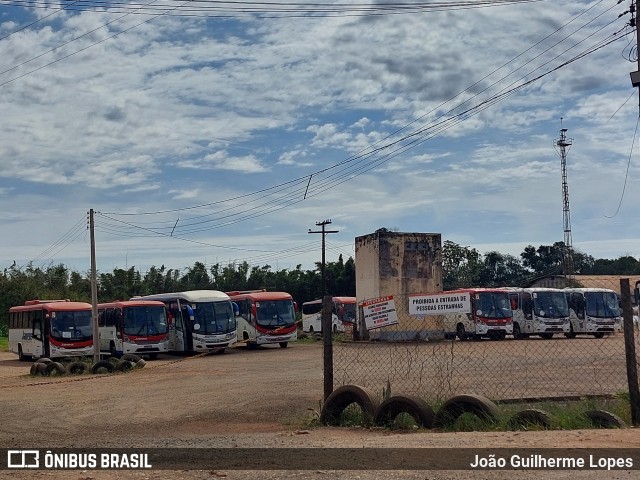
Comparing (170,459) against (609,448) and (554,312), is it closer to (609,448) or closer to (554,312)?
(609,448)

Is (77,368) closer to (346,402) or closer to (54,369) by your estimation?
(54,369)

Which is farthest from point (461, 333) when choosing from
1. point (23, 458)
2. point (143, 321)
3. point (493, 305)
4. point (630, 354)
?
point (23, 458)

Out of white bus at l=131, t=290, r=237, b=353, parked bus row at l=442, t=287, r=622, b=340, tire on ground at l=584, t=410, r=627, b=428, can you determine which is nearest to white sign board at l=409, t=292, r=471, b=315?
tire on ground at l=584, t=410, r=627, b=428

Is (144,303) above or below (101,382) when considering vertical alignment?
above

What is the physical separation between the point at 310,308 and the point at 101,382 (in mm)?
42563

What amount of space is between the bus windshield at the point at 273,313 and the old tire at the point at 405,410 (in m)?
30.1

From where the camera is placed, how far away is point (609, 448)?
8461mm

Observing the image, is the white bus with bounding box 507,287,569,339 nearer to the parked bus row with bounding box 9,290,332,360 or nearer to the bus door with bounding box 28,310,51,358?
the parked bus row with bounding box 9,290,332,360

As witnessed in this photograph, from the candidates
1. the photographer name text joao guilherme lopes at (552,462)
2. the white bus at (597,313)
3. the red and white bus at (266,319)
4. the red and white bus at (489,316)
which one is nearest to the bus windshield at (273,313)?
the red and white bus at (266,319)

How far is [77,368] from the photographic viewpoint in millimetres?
28641

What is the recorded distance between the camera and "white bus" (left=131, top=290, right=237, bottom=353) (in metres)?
38.4

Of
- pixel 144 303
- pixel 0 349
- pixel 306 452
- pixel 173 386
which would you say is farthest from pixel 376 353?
pixel 0 349

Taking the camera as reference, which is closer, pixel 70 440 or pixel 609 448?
pixel 609 448

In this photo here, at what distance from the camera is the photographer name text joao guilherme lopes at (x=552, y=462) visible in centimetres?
779
